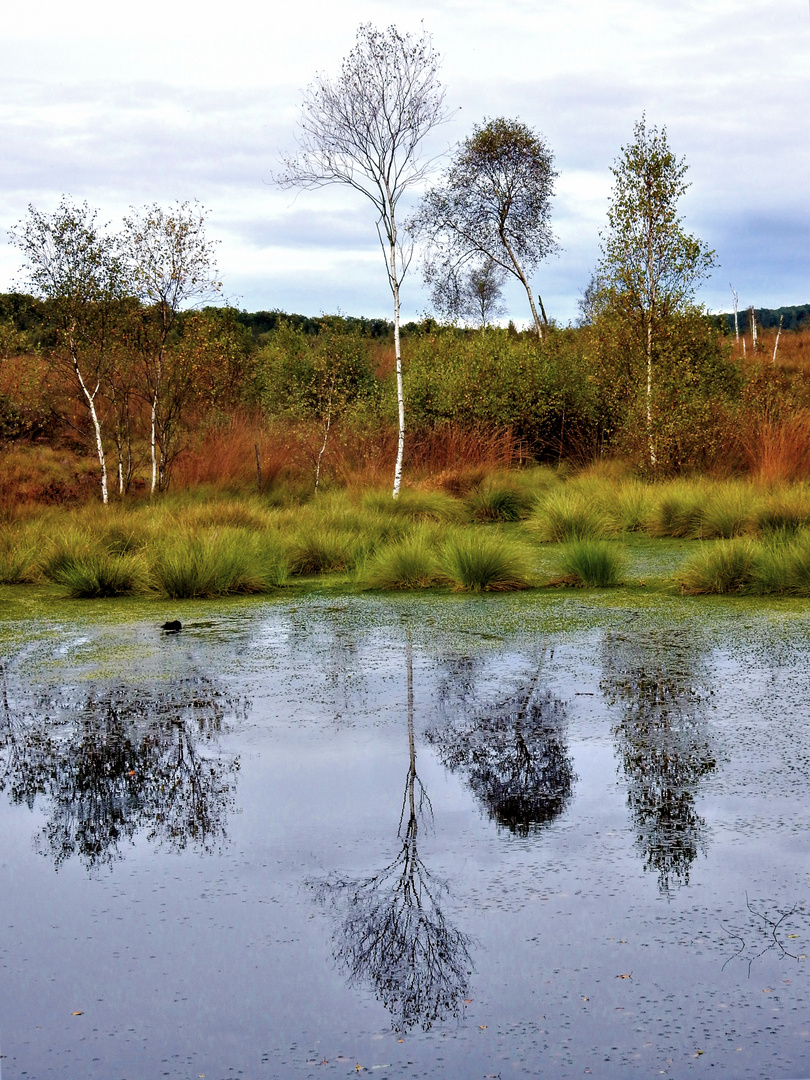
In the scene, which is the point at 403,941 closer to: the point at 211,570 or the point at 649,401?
the point at 211,570

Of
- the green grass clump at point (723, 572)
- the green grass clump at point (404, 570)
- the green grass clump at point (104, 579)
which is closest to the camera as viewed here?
the green grass clump at point (723, 572)

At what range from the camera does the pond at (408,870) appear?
2248 mm

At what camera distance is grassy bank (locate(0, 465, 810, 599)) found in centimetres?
873

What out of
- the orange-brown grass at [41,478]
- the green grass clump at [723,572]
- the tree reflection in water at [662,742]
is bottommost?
the tree reflection in water at [662,742]

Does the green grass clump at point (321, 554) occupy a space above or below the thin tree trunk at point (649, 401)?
below

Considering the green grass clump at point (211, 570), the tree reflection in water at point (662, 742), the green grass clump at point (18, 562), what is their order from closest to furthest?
the tree reflection in water at point (662, 742), the green grass clump at point (211, 570), the green grass clump at point (18, 562)

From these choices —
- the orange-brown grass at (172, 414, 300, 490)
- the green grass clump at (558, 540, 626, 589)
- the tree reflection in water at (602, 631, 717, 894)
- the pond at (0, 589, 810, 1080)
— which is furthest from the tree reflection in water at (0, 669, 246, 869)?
the orange-brown grass at (172, 414, 300, 490)

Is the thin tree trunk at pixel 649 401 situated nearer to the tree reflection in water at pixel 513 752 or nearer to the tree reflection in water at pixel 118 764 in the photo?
the tree reflection in water at pixel 513 752

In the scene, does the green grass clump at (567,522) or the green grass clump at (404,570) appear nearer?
the green grass clump at (404,570)

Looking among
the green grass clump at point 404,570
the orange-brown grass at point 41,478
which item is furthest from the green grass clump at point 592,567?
the orange-brown grass at point 41,478

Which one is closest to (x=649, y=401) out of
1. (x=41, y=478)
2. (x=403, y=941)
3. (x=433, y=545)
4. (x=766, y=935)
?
(x=433, y=545)

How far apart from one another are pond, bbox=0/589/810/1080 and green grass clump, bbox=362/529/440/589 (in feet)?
10.4

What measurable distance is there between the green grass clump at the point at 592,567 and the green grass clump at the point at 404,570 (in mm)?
1094

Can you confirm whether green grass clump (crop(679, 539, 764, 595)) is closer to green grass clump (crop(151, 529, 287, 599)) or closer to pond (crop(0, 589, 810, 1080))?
pond (crop(0, 589, 810, 1080))
